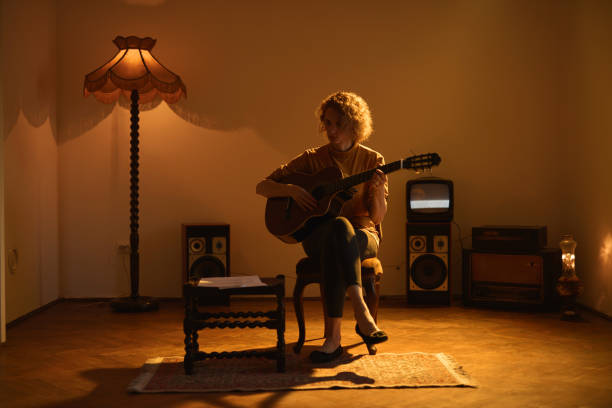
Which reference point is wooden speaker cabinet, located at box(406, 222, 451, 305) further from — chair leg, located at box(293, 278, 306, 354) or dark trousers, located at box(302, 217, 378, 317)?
dark trousers, located at box(302, 217, 378, 317)

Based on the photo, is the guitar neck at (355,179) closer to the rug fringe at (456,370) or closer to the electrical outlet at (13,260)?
the rug fringe at (456,370)

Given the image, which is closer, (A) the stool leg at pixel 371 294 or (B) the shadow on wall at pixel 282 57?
(A) the stool leg at pixel 371 294

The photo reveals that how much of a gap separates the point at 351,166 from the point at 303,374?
1000mm

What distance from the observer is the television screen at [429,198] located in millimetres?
4352

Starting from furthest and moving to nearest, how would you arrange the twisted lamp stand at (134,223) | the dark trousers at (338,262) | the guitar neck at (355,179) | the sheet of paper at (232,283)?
the twisted lamp stand at (134,223), the guitar neck at (355,179), the dark trousers at (338,262), the sheet of paper at (232,283)

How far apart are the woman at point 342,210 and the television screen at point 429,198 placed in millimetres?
1224

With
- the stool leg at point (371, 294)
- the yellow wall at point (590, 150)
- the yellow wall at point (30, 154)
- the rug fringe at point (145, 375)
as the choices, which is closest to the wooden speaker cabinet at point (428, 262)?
the yellow wall at point (590, 150)

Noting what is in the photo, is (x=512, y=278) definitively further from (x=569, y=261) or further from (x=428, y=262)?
(x=428, y=262)

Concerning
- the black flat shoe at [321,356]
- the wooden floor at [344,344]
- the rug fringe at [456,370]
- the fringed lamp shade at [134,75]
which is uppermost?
→ the fringed lamp shade at [134,75]

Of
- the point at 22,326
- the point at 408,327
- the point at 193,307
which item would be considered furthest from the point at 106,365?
the point at 408,327

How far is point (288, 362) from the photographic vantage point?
287 centimetres

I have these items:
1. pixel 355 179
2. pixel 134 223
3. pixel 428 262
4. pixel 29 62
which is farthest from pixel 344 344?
pixel 29 62

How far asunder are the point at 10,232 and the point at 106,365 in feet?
4.55

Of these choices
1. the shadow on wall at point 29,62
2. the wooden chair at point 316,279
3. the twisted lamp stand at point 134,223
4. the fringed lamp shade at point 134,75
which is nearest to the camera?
the wooden chair at point 316,279
